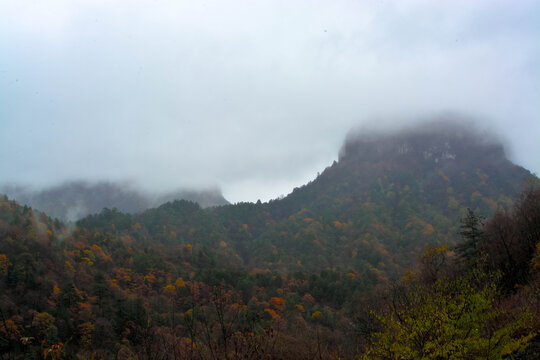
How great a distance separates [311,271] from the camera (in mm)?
107125

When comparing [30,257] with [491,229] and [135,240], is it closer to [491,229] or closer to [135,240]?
[135,240]

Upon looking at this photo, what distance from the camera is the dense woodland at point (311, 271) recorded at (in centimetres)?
967

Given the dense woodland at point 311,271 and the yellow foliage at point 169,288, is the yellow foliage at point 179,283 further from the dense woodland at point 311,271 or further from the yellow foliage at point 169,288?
the yellow foliage at point 169,288

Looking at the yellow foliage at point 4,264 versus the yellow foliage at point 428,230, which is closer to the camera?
the yellow foliage at point 4,264

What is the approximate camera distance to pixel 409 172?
171m

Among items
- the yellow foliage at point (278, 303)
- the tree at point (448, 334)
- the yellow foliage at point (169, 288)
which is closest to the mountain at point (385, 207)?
the yellow foliage at point (278, 303)

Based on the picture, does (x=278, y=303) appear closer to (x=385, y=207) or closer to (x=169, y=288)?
(x=169, y=288)

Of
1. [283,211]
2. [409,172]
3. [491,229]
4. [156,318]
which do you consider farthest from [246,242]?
[491,229]

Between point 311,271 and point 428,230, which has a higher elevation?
point 428,230

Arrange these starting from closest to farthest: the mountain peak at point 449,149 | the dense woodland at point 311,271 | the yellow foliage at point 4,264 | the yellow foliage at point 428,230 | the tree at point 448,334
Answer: the tree at point 448,334, the dense woodland at point 311,271, the yellow foliage at point 4,264, the yellow foliage at point 428,230, the mountain peak at point 449,149

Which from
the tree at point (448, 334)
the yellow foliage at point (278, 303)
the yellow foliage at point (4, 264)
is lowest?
the yellow foliage at point (278, 303)

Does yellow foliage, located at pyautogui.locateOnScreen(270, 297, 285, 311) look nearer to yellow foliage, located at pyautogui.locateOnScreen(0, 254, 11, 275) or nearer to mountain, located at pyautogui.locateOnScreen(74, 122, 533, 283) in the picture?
mountain, located at pyautogui.locateOnScreen(74, 122, 533, 283)

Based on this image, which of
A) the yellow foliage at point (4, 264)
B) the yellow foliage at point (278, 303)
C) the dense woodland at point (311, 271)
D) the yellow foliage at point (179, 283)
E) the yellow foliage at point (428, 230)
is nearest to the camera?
the dense woodland at point (311, 271)

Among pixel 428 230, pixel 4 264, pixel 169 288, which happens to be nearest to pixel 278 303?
pixel 169 288
